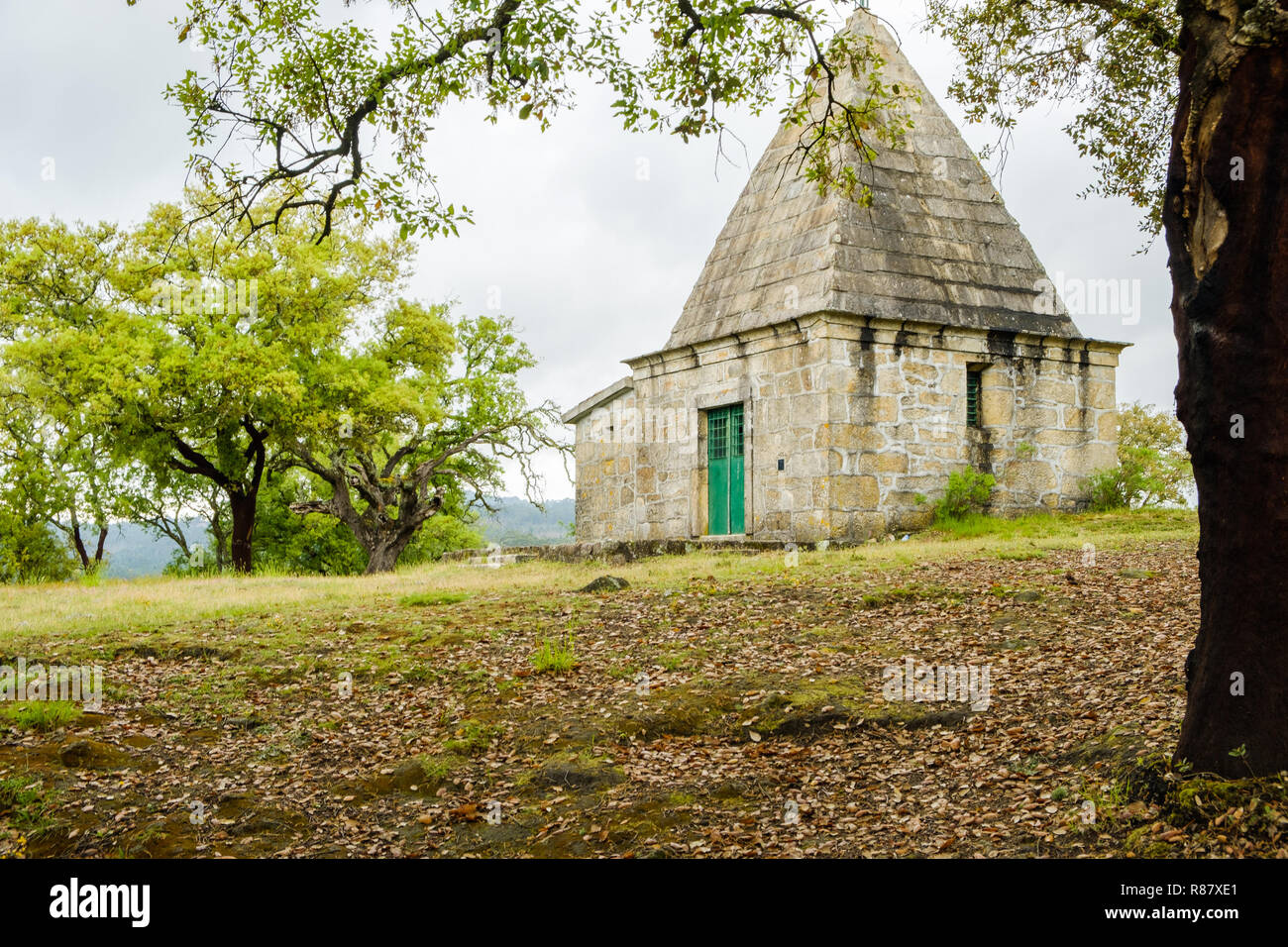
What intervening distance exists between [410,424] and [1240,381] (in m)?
22.6

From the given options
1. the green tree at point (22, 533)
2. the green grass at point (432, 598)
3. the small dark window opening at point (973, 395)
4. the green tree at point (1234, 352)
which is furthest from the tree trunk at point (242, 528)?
the green tree at point (1234, 352)

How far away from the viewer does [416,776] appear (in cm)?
734

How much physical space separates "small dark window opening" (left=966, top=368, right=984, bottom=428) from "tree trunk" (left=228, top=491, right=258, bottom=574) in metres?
16.6

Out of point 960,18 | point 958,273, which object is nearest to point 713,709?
point 960,18

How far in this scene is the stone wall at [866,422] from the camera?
17.3m

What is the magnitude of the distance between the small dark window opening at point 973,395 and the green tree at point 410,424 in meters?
10.2

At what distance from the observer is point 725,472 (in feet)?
63.6

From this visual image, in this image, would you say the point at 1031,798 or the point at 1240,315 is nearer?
the point at 1240,315

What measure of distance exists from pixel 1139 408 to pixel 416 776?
119ft

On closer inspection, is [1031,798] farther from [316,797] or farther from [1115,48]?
[1115,48]

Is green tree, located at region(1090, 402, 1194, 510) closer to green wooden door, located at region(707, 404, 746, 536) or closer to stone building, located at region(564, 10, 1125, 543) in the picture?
stone building, located at region(564, 10, 1125, 543)

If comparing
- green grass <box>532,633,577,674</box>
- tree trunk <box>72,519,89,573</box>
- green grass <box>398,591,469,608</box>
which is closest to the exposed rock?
green grass <box>398,591,469,608</box>

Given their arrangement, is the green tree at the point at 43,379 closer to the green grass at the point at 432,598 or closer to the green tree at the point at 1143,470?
the green grass at the point at 432,598

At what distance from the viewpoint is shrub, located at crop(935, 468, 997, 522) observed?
17781mm
